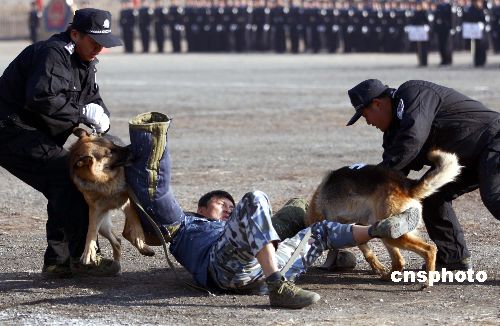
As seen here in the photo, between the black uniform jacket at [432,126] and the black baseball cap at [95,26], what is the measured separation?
180cm

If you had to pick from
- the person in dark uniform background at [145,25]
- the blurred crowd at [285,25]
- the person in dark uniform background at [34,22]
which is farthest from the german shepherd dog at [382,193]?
the person in dark uniform background at [34,22]

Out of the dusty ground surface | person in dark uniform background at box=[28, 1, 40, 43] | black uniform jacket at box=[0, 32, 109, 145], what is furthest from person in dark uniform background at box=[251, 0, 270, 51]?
black uniform jacket at box=[0, 32, 109, 145]

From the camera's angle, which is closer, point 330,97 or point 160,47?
point 330,97

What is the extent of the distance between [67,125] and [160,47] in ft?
135

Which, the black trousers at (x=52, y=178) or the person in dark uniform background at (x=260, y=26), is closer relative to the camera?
the black trousers at (x=52, y=178)

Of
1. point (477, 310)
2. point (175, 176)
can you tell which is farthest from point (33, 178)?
point (175, 176)

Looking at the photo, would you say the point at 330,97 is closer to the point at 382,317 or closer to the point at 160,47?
the point at 382,317

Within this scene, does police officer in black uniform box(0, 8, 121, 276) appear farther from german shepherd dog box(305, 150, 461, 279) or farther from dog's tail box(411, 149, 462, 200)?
dog's tail box(411, 149, 462, 200)

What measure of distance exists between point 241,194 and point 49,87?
13.6ft

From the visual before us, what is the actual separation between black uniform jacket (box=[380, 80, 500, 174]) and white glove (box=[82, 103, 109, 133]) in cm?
175

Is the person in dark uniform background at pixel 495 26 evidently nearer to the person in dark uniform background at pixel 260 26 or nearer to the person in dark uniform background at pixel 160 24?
the person in dark uniform background at pixel 260 26

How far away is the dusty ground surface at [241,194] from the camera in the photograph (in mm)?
6789

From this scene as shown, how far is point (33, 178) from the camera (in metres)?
7.81

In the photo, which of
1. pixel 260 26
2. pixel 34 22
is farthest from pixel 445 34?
pixel 34 22
